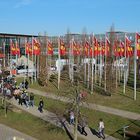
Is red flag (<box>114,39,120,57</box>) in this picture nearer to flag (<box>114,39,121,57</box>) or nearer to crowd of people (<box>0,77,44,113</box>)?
flag (<box>114,39,121,57</box>)

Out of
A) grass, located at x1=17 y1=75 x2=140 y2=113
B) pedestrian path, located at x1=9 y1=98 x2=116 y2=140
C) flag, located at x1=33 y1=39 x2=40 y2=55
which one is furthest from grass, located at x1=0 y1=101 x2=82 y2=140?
flag, located at x1=33 y1=39 x2=40 y2=55

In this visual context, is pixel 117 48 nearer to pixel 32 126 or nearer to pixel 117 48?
pixel 117 48

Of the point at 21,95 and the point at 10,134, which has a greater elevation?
the point at 21,95

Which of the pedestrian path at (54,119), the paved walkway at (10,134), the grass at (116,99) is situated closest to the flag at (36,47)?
the grass at (116,99)

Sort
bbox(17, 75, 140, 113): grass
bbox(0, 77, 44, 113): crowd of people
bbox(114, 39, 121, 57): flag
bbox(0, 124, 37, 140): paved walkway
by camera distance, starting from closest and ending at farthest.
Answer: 1. bbox(0, 124, 37, 140): paved walkway
2. bbox(17, 75, 140, 113): grass
3. bbox(0, 77, 44, 113): crowd of people
4. bbox(114, 39, 121, 57): flag

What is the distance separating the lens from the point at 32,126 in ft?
109

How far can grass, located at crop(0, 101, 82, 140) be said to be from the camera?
30.1 m

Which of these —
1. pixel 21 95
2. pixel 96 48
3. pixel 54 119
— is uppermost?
pixel 96 48

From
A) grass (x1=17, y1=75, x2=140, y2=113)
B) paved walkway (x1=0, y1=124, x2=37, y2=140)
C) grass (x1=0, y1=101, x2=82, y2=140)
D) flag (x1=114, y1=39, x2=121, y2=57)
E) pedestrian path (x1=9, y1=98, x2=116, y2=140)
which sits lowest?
paved walkway (x1=0, y1=124, x2=37, y2=140)

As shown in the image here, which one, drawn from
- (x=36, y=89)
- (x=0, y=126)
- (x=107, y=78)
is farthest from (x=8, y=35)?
(x=0, y=126)

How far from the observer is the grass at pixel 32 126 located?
98.7 feet

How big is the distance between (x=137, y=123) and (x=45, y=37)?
29301 millimetres

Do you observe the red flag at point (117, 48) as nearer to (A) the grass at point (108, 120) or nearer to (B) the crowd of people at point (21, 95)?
(A) the grass at point (108, 120)

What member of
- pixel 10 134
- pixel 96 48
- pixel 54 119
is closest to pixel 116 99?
pixel 96 48
